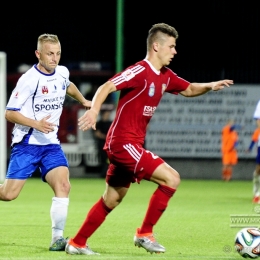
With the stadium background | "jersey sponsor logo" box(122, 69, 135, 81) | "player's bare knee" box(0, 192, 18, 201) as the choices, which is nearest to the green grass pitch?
"player's bare knee" box(0, 192, 18, 201)

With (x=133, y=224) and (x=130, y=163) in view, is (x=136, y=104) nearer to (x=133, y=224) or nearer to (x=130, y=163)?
→ (x=130, y=163)

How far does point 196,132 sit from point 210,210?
410 inches

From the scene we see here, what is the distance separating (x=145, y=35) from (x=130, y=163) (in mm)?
22289

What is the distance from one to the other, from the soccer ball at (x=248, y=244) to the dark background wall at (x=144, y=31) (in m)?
16.5

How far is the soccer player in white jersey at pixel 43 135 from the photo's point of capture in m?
9.12

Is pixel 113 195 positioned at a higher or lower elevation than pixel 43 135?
lower

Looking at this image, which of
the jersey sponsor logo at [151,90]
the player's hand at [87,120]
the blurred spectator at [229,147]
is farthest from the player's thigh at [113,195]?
the blurred spectator at [229,147]

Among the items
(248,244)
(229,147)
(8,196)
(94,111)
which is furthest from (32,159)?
(229,147)

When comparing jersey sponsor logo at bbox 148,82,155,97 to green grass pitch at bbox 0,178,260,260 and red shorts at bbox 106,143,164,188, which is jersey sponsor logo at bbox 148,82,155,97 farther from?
green grass pitch at bbox 0,178,260,260

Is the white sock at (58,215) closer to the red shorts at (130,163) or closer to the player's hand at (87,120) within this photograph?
the red shorts at (130,163)

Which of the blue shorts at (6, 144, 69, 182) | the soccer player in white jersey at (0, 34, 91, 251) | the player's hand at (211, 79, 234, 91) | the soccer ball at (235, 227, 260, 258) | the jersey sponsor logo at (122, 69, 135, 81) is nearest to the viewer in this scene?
the soccer ball at (235, 227, 260, 258)

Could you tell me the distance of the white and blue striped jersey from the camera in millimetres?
9133

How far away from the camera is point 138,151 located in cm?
848

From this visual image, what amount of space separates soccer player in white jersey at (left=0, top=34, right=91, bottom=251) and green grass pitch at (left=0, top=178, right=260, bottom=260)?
0.51 metres
